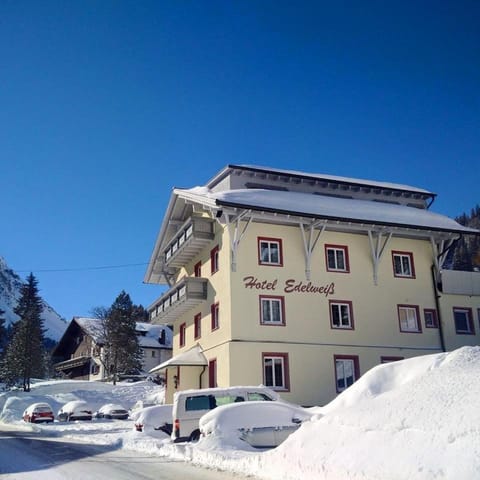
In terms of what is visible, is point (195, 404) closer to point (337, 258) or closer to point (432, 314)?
point (337, 258)

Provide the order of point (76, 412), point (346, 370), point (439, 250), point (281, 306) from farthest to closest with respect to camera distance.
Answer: point (76, 412), point (439, 250), point (346, 370), point (281, 306)

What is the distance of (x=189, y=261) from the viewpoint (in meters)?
35.0

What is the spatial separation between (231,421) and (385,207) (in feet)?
71.2

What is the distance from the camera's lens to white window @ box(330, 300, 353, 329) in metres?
29.2

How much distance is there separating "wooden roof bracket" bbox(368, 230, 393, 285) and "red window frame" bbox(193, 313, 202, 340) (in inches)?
405

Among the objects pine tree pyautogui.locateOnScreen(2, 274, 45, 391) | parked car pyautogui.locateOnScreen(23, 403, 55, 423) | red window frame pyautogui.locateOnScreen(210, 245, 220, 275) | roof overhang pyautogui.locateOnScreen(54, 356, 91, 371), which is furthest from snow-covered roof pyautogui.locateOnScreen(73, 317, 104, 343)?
red window frame pyautogui.locateOnScreen(210, 245, 220, 275)

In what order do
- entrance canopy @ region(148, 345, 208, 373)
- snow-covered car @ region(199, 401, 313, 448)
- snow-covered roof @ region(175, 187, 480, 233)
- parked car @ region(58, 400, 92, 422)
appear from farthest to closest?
parked car @ region(58, 400, 92, 422)
entrance canopy @ region(148, 345, 208, 373)
snow-covered roof @ region(175, 187, 480, 233)
snow-covered car @ region(199, 401, 313, 448)

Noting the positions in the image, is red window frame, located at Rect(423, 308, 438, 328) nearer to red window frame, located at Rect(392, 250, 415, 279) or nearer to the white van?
red window frame, located at Rect(392, 250, 415, 279)

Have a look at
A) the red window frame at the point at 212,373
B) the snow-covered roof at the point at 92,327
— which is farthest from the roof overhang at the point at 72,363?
the red window frame at the point at 212,373

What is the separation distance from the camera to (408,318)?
31.0 metres

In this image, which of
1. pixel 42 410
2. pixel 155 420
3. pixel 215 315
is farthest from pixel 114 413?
pixel 155 420

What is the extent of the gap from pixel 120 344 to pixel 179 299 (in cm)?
3336

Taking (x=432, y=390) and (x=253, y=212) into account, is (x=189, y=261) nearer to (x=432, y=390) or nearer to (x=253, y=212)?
(x=253, y=212)

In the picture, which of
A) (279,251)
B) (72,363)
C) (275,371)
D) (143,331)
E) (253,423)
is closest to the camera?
(253,423)
